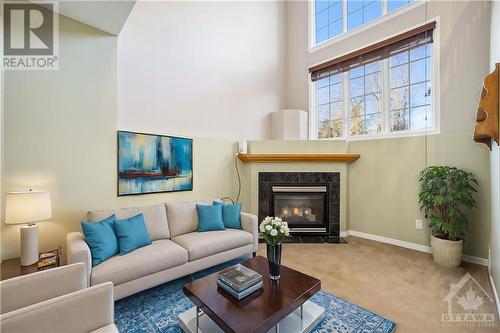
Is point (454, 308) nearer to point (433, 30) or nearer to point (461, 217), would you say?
point (461, 217)

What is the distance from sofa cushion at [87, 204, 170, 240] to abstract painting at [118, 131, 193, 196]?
36cm

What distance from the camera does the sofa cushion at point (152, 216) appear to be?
8.56 feet

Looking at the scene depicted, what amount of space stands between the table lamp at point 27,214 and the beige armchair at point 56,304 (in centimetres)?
81

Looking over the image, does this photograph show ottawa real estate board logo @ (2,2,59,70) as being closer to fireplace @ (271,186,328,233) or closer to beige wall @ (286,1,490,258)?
fireplace @ (271,186,328,233)

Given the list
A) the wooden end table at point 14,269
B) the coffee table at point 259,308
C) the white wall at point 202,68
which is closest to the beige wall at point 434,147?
the white wall at point 202,68

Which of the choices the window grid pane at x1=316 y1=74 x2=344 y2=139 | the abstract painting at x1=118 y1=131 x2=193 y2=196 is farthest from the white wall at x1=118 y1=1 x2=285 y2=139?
the window grid pane at x1=316 y1=74 x2=344 y2=139

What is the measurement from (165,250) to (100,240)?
598 mm

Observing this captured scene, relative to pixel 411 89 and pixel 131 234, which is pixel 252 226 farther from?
pixel 411 89

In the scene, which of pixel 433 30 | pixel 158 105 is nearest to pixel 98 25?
pixel 158 105

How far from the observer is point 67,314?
121cm

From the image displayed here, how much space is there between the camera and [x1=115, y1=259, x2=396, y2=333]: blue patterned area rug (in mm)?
1841

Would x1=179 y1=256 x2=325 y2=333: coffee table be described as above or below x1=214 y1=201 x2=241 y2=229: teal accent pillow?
below

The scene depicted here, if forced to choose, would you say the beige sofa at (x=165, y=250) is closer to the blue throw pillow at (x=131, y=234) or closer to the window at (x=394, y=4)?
the blue throw pillow at (x=131, y=234)

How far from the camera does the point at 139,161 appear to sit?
3.06m
